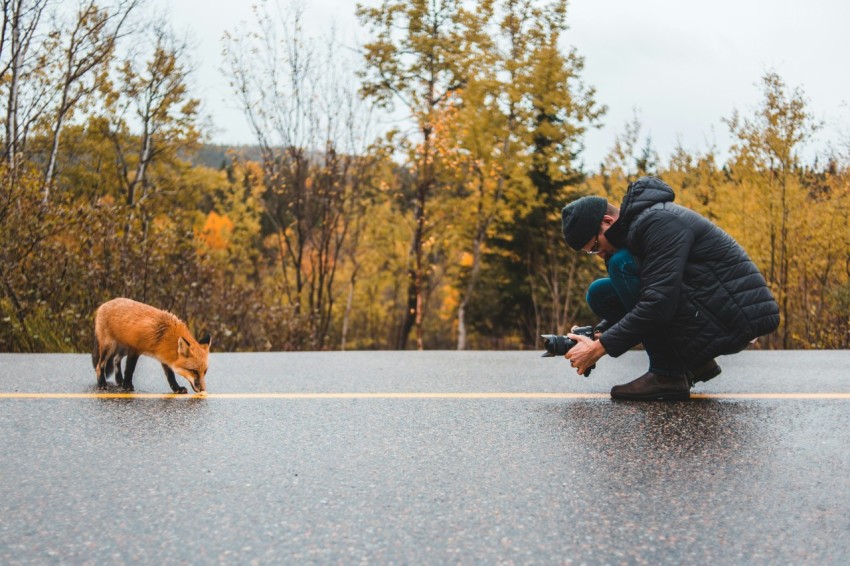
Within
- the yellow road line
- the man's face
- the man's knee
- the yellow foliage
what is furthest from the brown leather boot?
the yellow foliage

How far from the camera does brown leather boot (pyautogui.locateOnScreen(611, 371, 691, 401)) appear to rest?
4508mm

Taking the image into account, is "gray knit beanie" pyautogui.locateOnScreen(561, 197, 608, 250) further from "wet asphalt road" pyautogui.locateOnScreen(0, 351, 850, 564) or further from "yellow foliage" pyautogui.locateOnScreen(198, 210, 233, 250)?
"yellow foliage" pyautogui.locateOnScreen(198, 210, 233, 250)

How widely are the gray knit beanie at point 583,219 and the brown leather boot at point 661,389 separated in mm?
999

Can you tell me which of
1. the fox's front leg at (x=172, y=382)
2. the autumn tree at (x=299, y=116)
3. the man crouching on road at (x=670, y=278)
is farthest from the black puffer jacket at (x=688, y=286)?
the autumn tree at (x=299, y=116)

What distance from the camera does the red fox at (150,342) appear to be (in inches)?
196

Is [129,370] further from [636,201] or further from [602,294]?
[636,201]

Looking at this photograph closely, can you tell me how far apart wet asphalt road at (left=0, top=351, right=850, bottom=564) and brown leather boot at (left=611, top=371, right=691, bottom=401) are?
121mm

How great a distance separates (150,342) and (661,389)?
3.30 meters

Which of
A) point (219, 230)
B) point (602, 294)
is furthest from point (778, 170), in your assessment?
point (219, 230)

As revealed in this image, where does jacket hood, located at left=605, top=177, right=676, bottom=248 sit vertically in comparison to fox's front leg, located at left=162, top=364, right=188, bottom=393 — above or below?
above

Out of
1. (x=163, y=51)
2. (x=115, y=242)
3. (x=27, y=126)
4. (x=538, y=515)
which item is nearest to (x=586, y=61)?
(x=163, y=51)

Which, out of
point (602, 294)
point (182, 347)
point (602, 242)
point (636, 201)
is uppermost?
point (636, 201)

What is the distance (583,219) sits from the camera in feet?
13.7

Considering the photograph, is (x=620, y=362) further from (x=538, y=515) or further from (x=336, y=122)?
(x=336, y=122)
